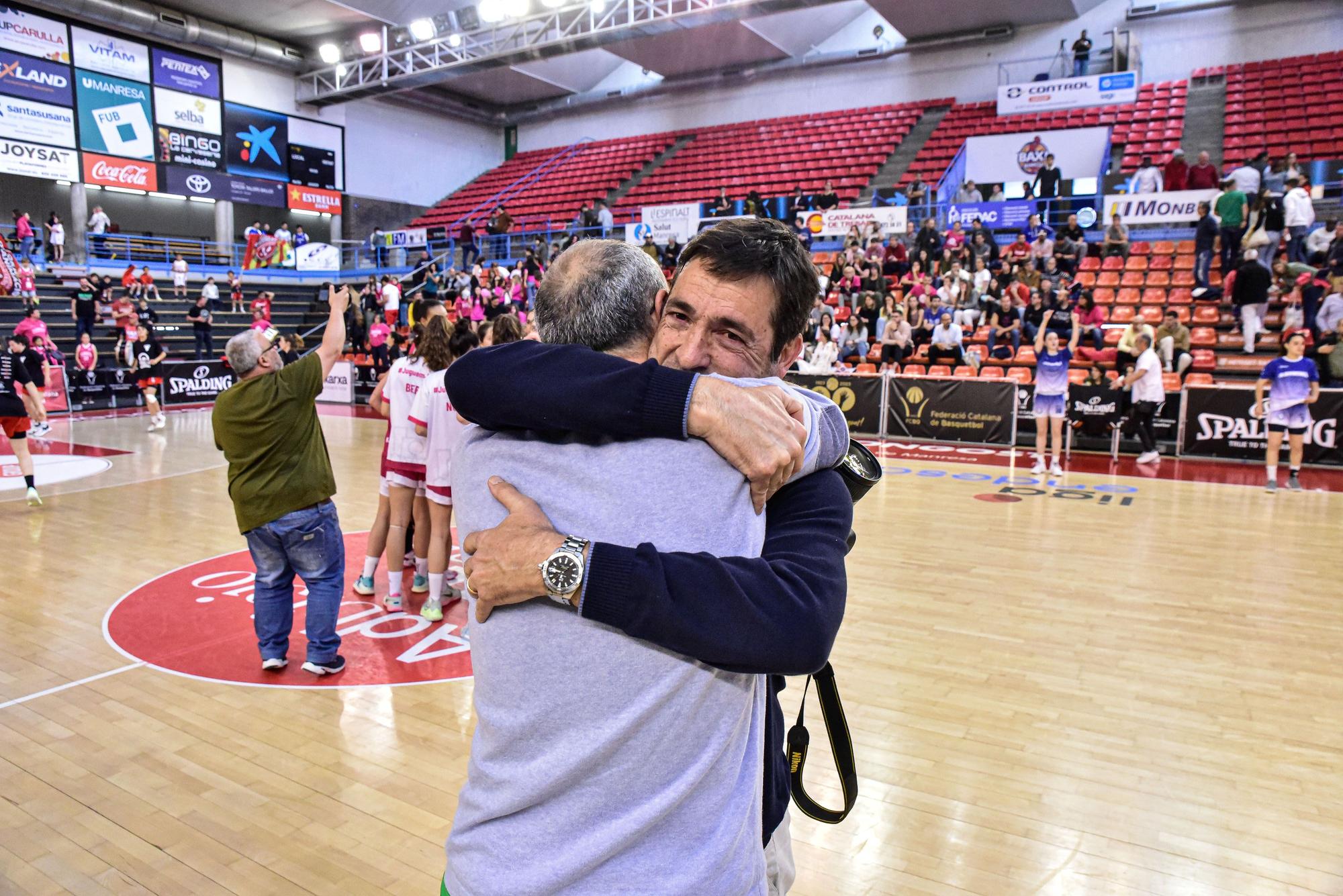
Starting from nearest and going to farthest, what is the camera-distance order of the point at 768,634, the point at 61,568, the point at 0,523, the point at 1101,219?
the point at 768,634
the point at 61,568
the point at 0,523
the point at 1101,219

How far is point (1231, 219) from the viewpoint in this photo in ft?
44.8

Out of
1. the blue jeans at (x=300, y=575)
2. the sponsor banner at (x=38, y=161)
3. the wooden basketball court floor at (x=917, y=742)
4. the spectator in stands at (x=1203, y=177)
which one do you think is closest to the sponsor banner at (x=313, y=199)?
the sponsor banner at (x=38, y=161)

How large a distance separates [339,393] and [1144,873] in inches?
733

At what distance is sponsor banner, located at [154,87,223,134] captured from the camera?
22828mm

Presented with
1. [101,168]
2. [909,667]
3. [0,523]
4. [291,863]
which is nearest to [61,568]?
[0,523]

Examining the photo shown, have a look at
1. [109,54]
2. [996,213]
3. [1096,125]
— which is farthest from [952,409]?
[109,54]

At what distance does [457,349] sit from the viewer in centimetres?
483

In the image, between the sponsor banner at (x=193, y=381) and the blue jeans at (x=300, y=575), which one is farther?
the sponsor banner at (x=193, y=381)

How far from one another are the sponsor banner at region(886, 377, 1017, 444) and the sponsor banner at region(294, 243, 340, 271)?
19186 mm

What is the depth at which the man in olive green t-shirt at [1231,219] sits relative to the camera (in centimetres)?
1352

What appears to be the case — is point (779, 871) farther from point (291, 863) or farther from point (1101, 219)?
point (1101, 219)

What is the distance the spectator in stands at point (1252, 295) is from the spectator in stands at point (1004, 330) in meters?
3.00

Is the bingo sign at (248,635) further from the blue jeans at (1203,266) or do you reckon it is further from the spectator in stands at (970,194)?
the spectator in stands at (970,194)

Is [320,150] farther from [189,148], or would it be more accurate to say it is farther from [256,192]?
[189,148]
